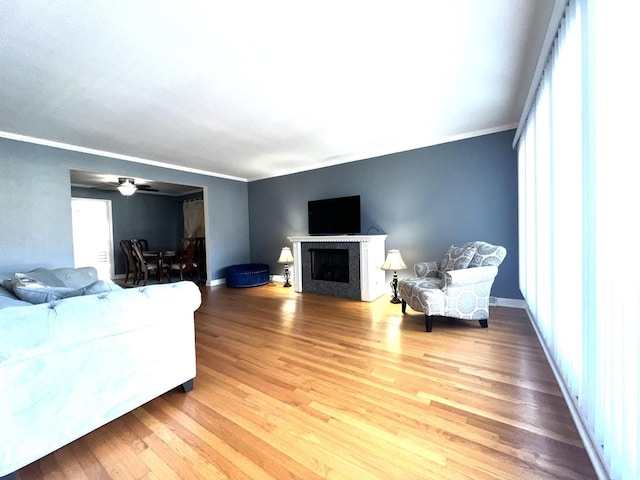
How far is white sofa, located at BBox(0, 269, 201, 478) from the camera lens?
1085 mm

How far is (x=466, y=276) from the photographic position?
2646 millimetres

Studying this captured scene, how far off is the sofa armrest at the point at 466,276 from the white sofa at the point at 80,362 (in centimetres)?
240

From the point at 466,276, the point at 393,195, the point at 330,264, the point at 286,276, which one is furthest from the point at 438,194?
the point at 286,276

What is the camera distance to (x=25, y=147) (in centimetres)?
335

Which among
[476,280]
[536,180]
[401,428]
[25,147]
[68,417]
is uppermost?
[25,147]

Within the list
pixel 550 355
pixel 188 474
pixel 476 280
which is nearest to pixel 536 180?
pixel 476 280

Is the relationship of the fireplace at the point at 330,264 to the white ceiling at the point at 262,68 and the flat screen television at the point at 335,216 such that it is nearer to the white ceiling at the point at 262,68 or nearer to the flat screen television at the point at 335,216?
the flat screen television at the point at 335,216

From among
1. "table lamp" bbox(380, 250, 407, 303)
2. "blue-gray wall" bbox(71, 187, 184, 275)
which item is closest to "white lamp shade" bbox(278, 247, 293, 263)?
"table lamp" bbox(380, 250, 407, 303)

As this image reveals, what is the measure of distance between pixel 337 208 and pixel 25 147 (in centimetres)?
439

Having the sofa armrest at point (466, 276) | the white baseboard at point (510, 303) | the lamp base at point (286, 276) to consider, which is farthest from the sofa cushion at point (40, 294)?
the white baseboard at point (510, 303)

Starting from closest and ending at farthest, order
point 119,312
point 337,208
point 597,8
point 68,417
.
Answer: point 597,8
point 68,417
point 119,312
point 337,208

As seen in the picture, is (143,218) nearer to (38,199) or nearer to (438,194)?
(38,199)

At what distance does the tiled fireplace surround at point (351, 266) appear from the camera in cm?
399

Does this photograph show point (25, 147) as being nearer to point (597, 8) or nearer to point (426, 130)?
point (426, 130)
